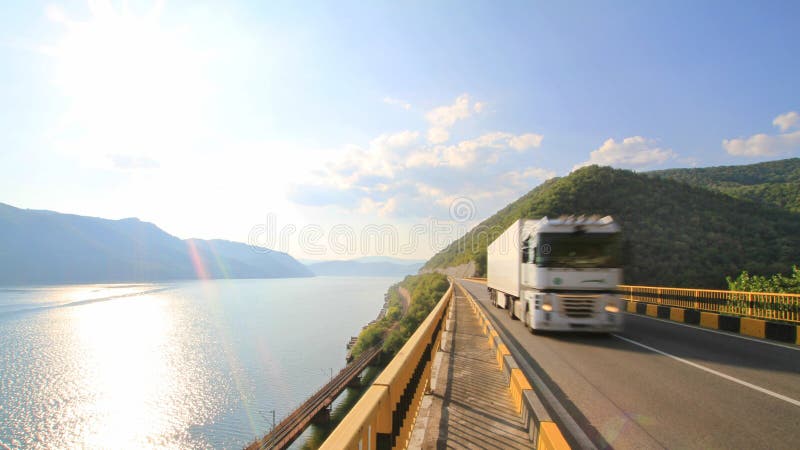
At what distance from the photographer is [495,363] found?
27.7 ft

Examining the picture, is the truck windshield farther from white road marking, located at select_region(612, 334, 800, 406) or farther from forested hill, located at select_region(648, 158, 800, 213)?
forested hill, located at select_region(648, 158, 800, 213)

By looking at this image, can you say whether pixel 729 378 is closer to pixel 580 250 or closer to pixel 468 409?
pixel 580 250

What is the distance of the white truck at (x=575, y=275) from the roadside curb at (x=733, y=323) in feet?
3.40

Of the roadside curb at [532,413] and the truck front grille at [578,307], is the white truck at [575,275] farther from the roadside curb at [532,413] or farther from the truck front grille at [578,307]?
the roadside curb at [532,413]

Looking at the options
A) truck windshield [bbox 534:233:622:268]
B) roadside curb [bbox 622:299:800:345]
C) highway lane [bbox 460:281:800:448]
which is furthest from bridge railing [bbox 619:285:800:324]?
highway lane [bbox 460:281:800:448]

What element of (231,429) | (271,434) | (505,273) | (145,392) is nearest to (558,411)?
(505,273)

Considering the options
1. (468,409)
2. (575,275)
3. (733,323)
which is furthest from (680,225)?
(468,409)

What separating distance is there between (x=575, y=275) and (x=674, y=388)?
4677 mm

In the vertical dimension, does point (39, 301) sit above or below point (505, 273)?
below

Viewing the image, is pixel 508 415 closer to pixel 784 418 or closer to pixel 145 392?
pixel 784 418

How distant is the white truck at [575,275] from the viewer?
10.9 meters

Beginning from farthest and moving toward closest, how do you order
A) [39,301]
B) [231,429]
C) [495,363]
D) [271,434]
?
[39,301]
[231,429]
[271,434]
[495,363]

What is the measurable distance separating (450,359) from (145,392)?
43245mm

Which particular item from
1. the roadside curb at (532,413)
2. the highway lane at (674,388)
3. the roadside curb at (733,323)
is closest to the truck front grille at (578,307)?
the highway lane at (674,388)
